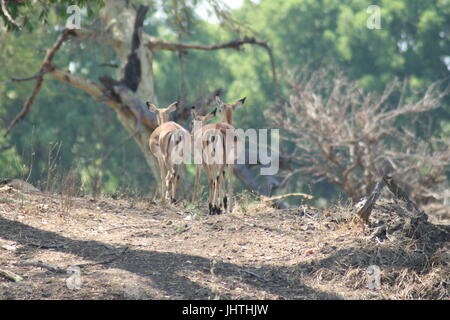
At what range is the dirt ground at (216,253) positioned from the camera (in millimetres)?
7359

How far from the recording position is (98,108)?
35.3m

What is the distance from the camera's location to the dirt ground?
736 centimetres

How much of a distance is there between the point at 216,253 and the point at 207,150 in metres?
2.87

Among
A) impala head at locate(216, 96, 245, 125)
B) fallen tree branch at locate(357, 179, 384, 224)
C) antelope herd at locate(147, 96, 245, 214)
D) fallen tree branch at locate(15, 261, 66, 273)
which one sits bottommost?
fallen tree branch at locate(15, 261, 66, 273)

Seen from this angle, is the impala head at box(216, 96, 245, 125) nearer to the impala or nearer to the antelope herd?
the antelope herd

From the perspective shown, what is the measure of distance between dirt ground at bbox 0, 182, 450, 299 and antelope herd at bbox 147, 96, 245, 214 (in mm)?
766

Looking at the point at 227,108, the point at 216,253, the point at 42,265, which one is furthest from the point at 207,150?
the point at 42,265

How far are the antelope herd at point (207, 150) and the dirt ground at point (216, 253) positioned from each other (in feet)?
2.51

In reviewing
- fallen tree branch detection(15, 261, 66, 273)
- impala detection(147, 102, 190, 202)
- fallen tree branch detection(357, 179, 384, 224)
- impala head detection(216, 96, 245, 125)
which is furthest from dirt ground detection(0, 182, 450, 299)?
impala head detection(216, 96, 245, 125)

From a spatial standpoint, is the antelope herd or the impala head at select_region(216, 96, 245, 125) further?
the impala head at select_region(216, 96, 245, 125)

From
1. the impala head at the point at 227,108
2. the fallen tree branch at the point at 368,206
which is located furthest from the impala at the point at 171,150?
the fallen tree branch at the point at 368,206

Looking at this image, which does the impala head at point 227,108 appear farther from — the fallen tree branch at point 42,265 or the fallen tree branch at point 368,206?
the fallen tree branch at point 42,265

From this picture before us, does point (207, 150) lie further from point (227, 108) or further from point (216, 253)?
point (216, 253)

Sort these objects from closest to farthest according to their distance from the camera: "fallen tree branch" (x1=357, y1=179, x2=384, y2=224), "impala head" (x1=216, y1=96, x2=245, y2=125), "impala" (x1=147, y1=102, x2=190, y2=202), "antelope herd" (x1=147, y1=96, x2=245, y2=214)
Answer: "fallen tree branch" (x1=357, y1=179, x2=384, y2=224), "antelope herd" (x1=147, y1=96, x2=245, y2=214), "impala head" (x1=216, y1=96, x2=245, y2=125), "impala" (x1=147, y1=102, x2=190, y2=202)
